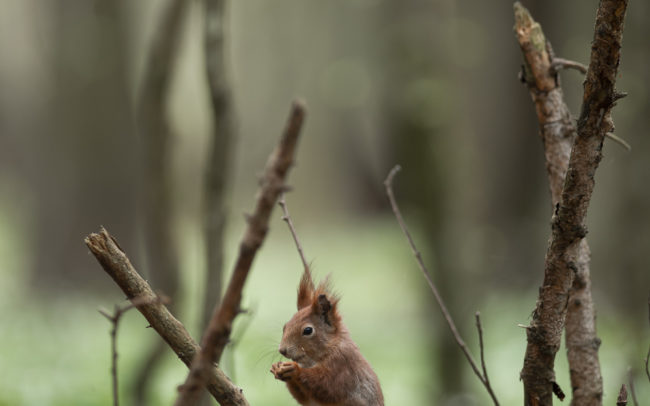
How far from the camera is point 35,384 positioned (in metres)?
5.64

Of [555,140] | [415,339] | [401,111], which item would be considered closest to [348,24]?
[415,339]

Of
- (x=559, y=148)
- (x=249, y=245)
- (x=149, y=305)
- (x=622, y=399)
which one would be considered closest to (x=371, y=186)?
(x=559, y=148)

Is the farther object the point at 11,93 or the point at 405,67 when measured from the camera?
the point at 11,93

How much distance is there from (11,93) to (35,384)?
972 cm

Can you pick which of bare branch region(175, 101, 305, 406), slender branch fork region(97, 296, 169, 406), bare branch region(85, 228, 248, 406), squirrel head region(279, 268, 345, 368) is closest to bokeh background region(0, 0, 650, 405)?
squirrel head region(279, 268, 345, 368)

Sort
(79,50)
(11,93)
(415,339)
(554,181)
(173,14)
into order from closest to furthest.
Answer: (554,181), (173,14), (415,339), (79,50), (11,93)

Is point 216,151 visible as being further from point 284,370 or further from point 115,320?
point 115,320

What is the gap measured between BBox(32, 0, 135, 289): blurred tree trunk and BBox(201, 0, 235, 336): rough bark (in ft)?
18.3

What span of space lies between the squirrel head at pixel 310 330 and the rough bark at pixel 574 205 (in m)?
0.65

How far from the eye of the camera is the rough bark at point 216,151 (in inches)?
112

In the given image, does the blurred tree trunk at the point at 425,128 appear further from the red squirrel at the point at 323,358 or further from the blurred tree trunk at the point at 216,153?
the red squirrel at the point at 323,358

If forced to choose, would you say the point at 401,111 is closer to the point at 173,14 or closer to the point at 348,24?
the point at 173,14

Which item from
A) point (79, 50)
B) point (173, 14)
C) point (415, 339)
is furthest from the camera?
point (79, 50)

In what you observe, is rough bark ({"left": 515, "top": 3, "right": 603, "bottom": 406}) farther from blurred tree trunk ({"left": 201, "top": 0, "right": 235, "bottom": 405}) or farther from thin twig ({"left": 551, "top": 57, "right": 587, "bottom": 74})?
blurred tree trunk ({"left": 201, "top": 0, "right": 235, "bottom": 405})
